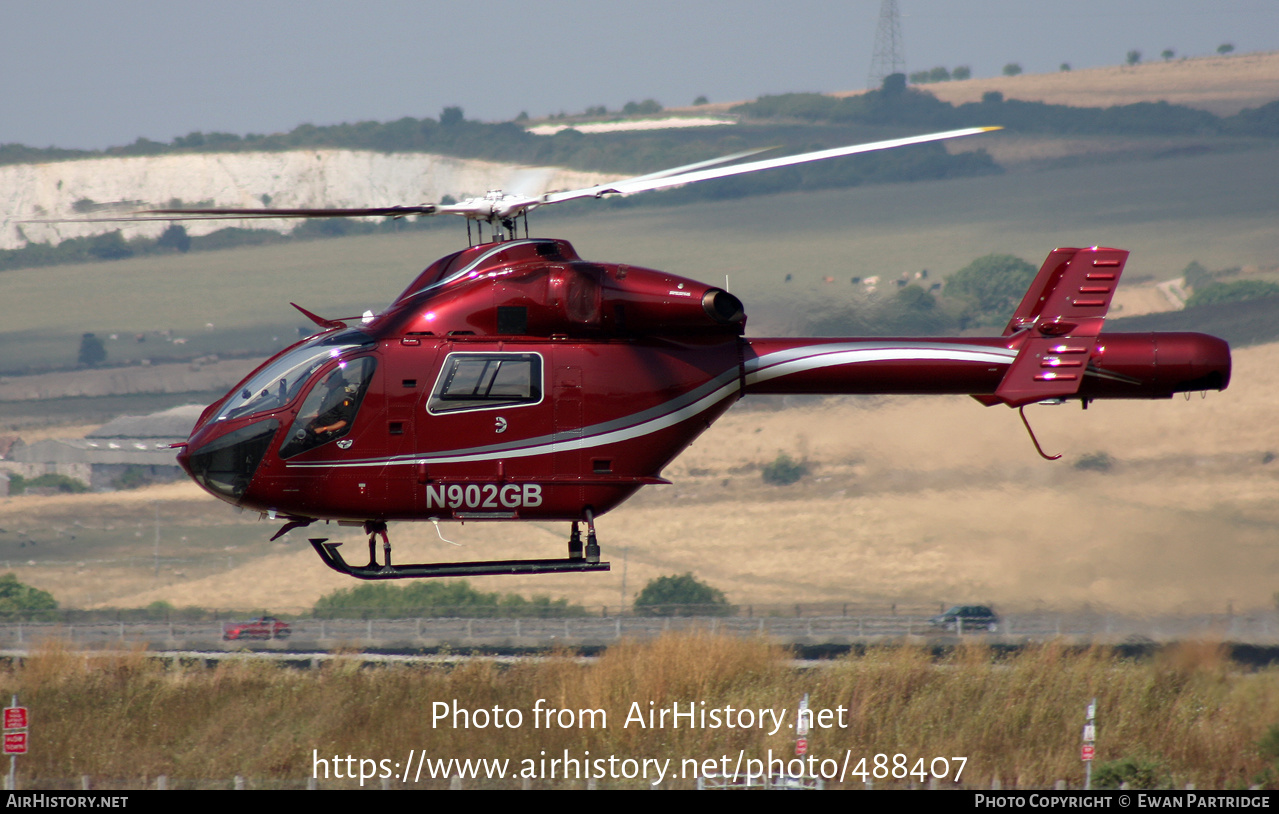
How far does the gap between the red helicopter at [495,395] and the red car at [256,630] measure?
33302mm

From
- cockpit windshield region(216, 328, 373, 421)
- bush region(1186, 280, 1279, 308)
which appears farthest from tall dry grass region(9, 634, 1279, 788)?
bush region(1186, 280, 1279, 308)

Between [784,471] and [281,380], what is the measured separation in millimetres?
50935

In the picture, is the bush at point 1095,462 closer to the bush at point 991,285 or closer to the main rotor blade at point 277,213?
the bush at point 991,285

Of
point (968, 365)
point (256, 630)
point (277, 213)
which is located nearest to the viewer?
point (277, 213)

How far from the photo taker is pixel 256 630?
153 feet

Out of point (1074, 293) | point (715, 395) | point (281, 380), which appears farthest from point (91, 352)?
point (1074, 293)

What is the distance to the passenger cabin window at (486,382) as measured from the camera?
47.6ft

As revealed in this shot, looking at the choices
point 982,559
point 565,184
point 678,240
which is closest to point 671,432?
point 982,559

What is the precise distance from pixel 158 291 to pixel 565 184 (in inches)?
1407

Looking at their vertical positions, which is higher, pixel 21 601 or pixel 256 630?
pixel 256 630

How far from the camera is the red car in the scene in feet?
153

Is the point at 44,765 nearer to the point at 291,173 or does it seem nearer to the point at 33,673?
the point at 33,673

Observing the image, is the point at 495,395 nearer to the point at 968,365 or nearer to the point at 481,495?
the point at 481,495

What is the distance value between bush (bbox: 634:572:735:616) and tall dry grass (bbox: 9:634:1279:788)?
A: 66.0ft
